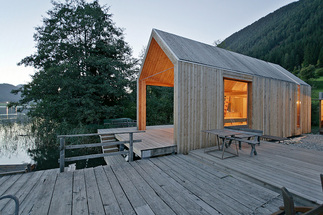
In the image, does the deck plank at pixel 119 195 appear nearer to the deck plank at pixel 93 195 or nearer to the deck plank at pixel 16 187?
the deck plank at pixel 93 195

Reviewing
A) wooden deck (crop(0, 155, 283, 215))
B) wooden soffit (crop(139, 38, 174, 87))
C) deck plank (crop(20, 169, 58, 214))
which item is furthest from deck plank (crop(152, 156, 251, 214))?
wooden soffit (crop(139, 38, 174, 87))

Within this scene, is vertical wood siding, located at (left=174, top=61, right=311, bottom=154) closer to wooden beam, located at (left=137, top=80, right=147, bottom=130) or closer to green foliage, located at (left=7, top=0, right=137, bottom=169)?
wooden beam, located at (left=137, top=80, right=147, bottom=130)

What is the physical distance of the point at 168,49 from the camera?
14.3 feet

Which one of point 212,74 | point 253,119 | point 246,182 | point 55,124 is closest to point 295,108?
point 253,119

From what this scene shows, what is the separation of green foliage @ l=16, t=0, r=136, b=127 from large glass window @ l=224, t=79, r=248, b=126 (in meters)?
6.17

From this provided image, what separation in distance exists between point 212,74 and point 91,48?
8.80 m

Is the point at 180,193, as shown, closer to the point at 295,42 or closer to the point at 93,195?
the point at 93,195

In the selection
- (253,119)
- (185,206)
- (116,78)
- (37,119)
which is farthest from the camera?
(116,78)

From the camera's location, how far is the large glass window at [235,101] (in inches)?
276

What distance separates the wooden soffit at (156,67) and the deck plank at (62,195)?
14.1ft

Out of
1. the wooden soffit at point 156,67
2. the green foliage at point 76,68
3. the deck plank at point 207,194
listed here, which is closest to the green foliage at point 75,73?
the green foliage at point 76,68

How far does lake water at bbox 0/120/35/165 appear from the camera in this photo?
5.97 m

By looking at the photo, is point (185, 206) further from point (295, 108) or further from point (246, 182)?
point (295, 108)

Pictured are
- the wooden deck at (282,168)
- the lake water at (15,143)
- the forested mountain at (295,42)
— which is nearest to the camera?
the wooden deck at (282,168)
